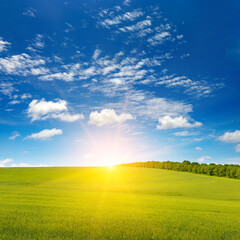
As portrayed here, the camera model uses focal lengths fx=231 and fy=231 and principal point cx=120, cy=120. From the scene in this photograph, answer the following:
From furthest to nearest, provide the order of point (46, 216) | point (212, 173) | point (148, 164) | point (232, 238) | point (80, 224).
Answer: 1. point (148, 164)
2. point (212, 173)
3. point (46, 216)
4. point (80, 224)
5. point (232, 238)

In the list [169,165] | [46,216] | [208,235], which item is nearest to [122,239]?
[208,235]

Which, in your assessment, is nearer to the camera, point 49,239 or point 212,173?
point 49,239

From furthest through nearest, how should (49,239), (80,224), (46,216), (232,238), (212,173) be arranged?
(212,173) < (46,216) < (80,224) < (232,238) < (49,239)

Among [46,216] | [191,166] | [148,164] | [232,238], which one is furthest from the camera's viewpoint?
[148,164]

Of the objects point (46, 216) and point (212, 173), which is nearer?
point (46, 216)

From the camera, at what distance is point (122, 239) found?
8508 millimetres

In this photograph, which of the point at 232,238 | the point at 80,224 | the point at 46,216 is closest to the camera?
the point at 232,238

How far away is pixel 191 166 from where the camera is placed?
306ft

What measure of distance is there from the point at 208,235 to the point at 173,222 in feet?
6.86

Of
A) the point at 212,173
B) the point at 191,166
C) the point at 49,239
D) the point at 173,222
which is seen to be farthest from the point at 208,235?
the point at 191,166

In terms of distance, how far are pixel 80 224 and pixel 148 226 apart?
116 inches

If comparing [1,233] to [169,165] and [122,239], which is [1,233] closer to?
[122,239]

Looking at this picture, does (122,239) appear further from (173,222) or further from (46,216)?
(46,216)

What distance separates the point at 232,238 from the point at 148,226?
338 centimetres
